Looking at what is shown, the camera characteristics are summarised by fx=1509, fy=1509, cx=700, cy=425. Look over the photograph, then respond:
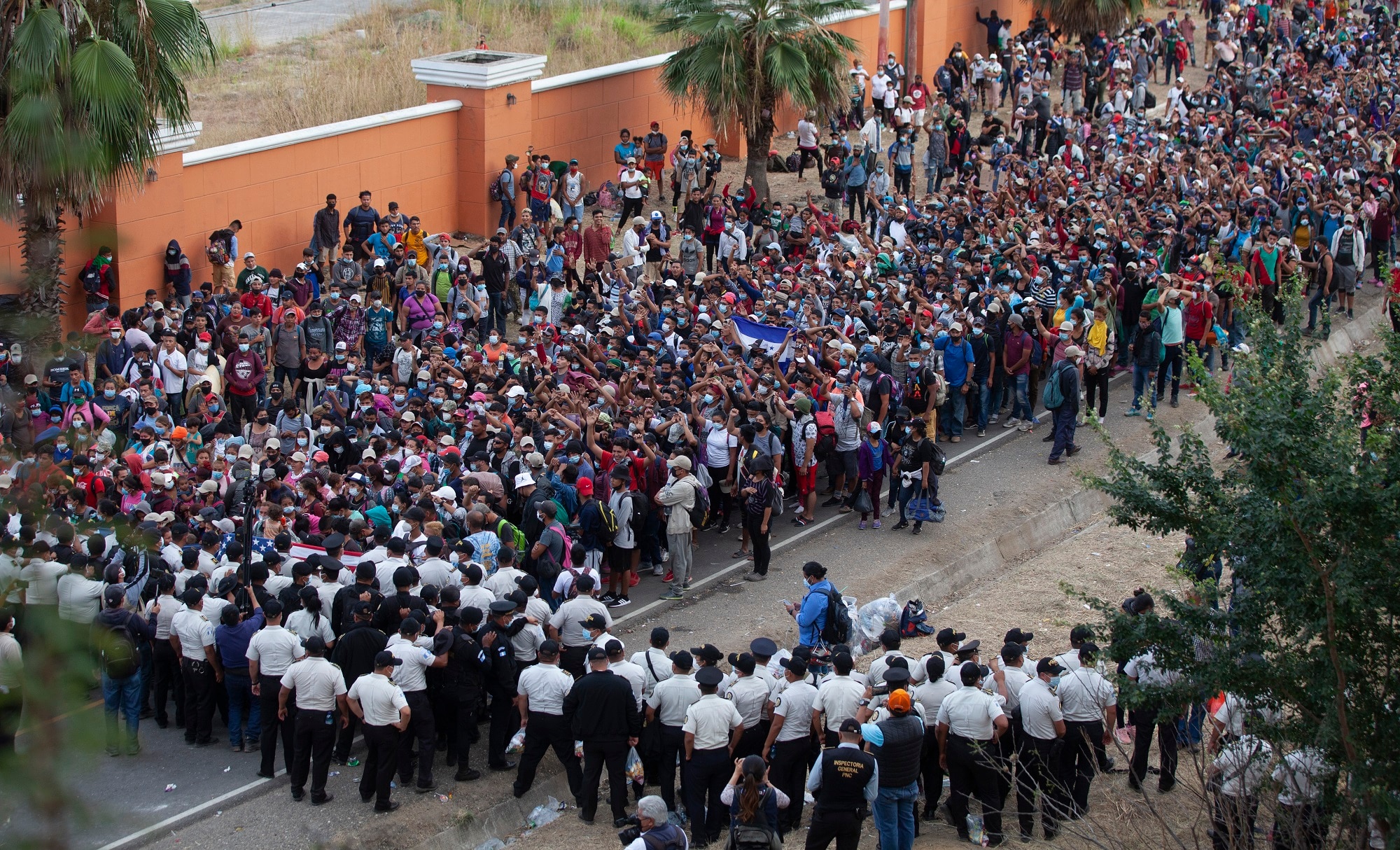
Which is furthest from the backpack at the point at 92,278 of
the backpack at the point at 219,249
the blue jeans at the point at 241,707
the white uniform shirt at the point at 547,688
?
the white uniform shirt at the point at 547,688

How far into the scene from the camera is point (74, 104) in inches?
180

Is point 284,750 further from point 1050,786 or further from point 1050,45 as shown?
point 1050,45

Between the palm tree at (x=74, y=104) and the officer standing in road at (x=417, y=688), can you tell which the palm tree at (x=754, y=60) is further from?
the officer standing in road at (x=417, y=688)

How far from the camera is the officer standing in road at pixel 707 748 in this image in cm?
1015

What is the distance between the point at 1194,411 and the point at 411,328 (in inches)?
396

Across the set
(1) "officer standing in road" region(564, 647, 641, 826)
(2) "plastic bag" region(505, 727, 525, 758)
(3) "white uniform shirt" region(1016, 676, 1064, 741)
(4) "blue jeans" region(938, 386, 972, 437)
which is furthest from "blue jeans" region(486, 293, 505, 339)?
(3) "white uniform shirt" region(1016, 676, 1064, 741)

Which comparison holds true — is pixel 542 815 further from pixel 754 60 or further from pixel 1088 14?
pixel 1088 14

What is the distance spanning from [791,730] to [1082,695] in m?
2.03

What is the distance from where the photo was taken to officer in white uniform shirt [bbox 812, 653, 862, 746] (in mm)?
10195

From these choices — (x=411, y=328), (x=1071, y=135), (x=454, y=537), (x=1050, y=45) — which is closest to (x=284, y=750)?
(x=454, y=537)

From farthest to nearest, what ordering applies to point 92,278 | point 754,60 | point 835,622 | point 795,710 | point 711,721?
point 754,60 → point 92,278 → point 835,622 → point 795,710 → point 711,721

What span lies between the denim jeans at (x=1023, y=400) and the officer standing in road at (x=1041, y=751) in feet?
27.0

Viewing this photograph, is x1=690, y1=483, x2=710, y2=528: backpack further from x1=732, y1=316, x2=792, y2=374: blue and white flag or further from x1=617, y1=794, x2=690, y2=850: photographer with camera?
x1=617, y1=794, x2=690, y2=850: photographer with camera

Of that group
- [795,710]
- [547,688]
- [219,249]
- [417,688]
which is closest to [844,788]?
[795,710]
